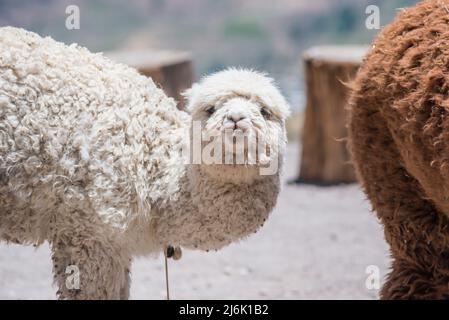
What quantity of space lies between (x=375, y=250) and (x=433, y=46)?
9.98ft

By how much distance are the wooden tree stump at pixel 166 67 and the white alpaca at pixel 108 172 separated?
3.77 metres

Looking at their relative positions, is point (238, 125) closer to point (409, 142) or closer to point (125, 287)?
point (409, 142)

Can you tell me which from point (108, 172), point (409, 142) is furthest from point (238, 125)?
point (409, 142)

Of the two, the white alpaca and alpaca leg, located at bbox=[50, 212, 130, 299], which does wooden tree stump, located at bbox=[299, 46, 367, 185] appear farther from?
alpaca leg, located at bbox=[50, 212, 130, 299]

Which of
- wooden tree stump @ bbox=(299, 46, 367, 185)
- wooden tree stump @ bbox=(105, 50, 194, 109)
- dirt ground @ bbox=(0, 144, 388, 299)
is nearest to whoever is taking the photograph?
dirt ground @ bbox=(0, 144, 388, 299)

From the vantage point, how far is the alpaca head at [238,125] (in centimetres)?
313

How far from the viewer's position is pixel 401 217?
3.62 meters

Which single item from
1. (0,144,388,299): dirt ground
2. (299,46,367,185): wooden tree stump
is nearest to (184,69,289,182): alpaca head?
(0,144,388,299): dirt ground

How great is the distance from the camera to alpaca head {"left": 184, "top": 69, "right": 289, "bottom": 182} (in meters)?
3.13

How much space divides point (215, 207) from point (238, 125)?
392 millimetres

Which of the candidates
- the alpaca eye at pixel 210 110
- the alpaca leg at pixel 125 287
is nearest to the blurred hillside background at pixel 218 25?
the alpaca leg at pixel 125 287

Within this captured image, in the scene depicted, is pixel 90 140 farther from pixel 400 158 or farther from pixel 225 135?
pixel 400 158
